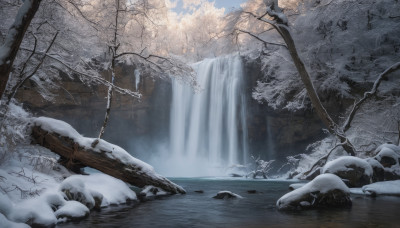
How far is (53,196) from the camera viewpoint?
561 cm

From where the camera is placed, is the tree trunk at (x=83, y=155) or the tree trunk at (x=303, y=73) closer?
the tree trunk at (x=83, y=155)

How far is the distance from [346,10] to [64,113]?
24.2 metres

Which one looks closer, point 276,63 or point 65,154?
point 65,154

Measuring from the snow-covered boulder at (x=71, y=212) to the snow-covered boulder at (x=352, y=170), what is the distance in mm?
8182

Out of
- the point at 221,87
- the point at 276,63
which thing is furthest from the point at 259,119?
the point at 276,63

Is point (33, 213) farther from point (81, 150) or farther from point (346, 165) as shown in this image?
point (346, 165)

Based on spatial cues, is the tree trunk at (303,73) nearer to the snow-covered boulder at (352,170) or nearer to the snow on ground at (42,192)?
the snow-covered boulder at (352,170)

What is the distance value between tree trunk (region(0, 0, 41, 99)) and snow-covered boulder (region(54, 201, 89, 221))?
8.56 ft

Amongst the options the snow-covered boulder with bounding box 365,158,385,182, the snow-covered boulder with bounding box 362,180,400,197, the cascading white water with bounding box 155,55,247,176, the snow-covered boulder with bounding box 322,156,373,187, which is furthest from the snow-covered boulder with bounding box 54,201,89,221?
the cascading white water with bounding box 155,55,247,176

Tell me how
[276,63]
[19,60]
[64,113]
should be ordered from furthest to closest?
[64,113] < [276,63] < [19,60]

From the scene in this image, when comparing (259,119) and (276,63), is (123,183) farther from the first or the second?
(259,119)

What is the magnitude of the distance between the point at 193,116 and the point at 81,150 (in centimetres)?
2230

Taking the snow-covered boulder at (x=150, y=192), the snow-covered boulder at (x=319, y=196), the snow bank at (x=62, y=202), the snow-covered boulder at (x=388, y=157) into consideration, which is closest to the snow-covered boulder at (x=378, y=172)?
the snow-covered boulder at (x=388, y=157)

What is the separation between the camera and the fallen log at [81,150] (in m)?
8.26
